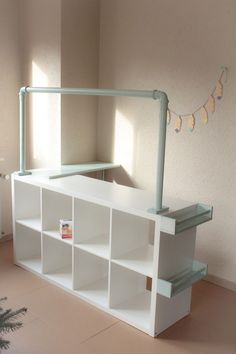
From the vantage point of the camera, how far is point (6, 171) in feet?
12.2

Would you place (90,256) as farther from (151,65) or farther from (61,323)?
(151,65)

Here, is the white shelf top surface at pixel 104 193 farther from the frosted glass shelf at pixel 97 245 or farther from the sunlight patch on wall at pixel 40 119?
the sunlight patch on wall at pixel 40 119

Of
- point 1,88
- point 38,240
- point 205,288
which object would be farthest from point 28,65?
point 205,288

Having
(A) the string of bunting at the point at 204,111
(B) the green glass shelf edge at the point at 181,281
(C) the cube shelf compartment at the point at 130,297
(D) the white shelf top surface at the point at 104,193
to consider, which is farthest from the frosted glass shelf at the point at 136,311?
(A) the string of bunting at the point at 204,111

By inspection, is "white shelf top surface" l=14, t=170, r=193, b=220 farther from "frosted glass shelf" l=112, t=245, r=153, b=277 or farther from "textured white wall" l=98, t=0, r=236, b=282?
"textured white wall" l=98, t=0, r=236, b=282

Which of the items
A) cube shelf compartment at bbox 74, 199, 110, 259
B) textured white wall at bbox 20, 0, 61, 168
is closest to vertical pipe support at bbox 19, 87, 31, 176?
textured white wall at bbox 20, 0, 61, 168

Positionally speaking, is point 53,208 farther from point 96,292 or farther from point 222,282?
point 222,282

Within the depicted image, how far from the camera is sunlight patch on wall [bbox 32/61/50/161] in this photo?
11.7ft

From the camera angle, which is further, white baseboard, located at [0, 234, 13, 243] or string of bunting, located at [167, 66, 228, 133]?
white baseboard, located at [0, 234, 13, 243]

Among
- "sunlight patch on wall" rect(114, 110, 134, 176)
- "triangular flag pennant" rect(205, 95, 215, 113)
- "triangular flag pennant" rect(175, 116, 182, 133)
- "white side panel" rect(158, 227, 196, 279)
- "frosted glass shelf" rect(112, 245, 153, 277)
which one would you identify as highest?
"triangular flag pennant" rect(205, 95, 215, 113)

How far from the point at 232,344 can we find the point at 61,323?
1015 mm

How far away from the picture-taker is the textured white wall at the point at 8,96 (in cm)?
351

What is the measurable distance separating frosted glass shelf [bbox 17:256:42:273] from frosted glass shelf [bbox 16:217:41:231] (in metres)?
0.32

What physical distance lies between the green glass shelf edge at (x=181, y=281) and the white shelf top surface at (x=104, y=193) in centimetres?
39
